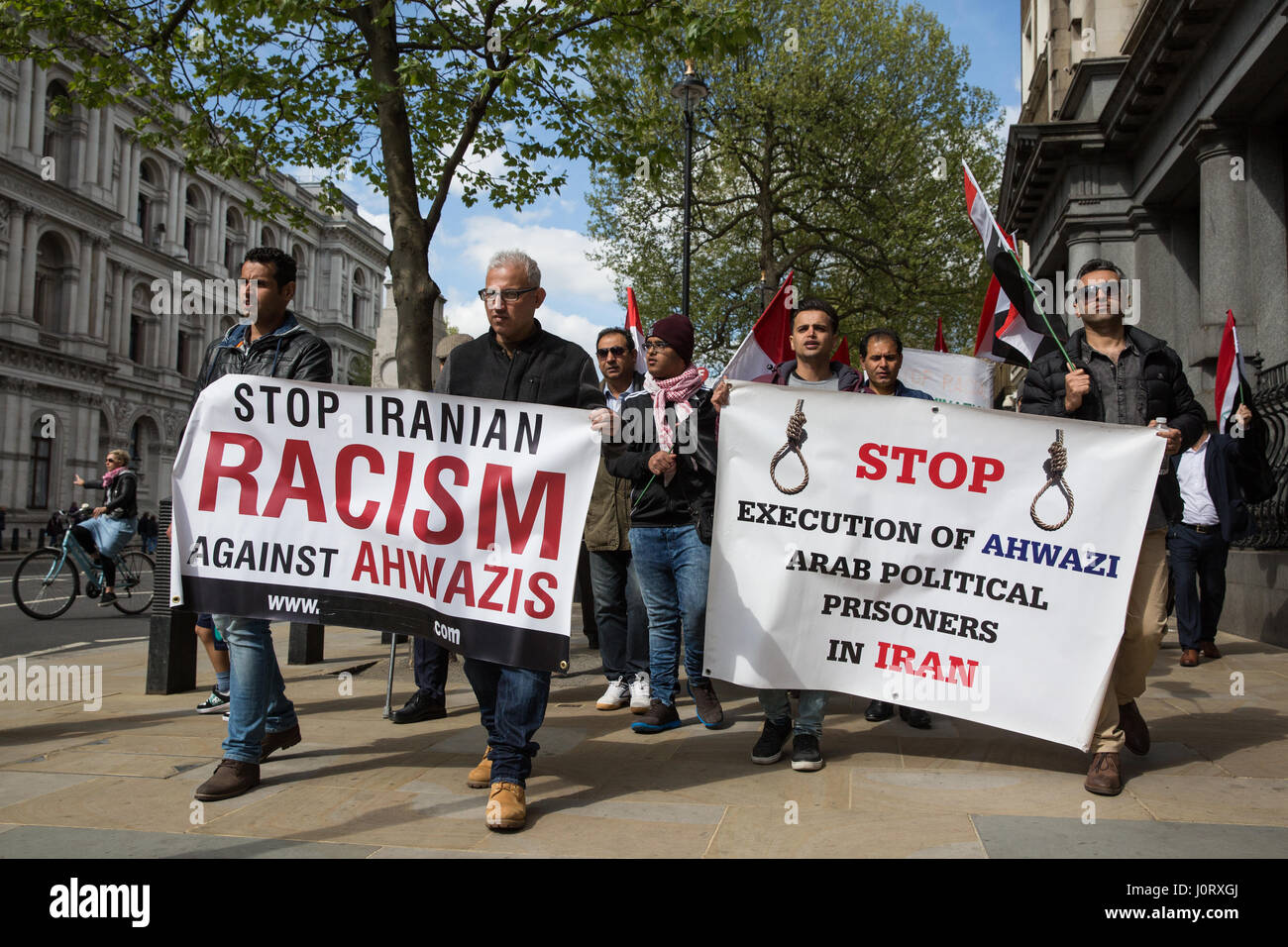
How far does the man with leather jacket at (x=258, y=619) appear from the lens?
4.00m

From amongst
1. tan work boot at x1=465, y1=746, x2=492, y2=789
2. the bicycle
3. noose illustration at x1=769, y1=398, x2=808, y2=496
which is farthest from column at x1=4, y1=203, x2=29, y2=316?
noose illustration at x1=769, y1=398, x2=808, y2=496

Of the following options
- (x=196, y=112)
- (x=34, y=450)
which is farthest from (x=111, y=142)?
(x=196, y=112)

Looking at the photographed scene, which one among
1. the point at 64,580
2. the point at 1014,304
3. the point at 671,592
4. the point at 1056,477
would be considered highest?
the point at 1014,304

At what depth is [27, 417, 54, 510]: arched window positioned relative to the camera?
42.2 metres

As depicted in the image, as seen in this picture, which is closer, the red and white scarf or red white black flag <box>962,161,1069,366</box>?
red white black flag <box>962,161,1069,366</box>

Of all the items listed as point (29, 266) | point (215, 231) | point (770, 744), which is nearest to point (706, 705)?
point (770, 744)

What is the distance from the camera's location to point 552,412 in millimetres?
3998

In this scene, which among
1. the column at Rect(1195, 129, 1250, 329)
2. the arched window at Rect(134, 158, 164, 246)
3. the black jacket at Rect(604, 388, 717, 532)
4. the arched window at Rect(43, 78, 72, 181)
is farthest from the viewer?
the arched window at Rect(134, 158, 164, 246)

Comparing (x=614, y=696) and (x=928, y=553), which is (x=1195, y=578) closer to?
(x=928, y=553)

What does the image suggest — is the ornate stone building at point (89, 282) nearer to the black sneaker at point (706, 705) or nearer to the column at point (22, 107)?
the column at point (22, 107)

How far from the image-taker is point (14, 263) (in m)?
40.3

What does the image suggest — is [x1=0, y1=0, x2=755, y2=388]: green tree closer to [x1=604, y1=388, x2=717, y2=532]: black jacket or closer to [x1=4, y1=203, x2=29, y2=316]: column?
[x1=604, y1=388, x2=717, y2=532]: black jacket

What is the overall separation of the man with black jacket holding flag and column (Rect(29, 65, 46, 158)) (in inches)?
1832

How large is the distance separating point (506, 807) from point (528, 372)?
1676 mm
